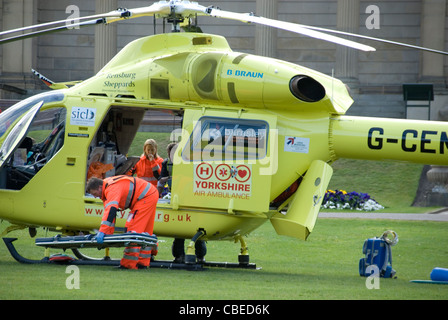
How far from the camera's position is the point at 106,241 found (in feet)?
39.7

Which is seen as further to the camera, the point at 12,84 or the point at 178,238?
the point at 12,84

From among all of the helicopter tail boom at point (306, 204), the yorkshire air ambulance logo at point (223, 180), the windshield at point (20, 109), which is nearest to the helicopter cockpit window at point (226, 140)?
the yorkshire air ambulance logo at point (223, 180)

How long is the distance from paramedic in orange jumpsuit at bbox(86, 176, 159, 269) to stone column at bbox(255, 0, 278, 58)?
24.9m

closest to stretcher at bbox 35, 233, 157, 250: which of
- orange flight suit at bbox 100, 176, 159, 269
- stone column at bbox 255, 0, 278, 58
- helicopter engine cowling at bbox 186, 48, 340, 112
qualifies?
orange flight suit at bbox 100, 176, 159, 269

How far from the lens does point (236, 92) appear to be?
13203 millimetres

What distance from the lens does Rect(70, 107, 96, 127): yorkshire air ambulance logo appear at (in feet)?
44.6

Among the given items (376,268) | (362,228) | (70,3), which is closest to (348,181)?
(362,228)

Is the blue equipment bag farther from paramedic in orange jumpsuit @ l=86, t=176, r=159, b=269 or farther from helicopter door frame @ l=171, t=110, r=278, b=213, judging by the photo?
paramedic in orange jumpsuit @ l=86, t=176, r=159, b=269

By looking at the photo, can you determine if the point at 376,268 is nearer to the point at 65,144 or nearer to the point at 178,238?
the point at 178,238

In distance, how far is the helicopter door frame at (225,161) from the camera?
13000 mm

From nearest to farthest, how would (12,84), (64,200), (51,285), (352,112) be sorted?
(51,285), (64,200), (352,112), (12,84)

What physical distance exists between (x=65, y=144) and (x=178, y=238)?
240cm

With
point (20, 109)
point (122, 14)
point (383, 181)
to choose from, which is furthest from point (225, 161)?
point (383, 181)
